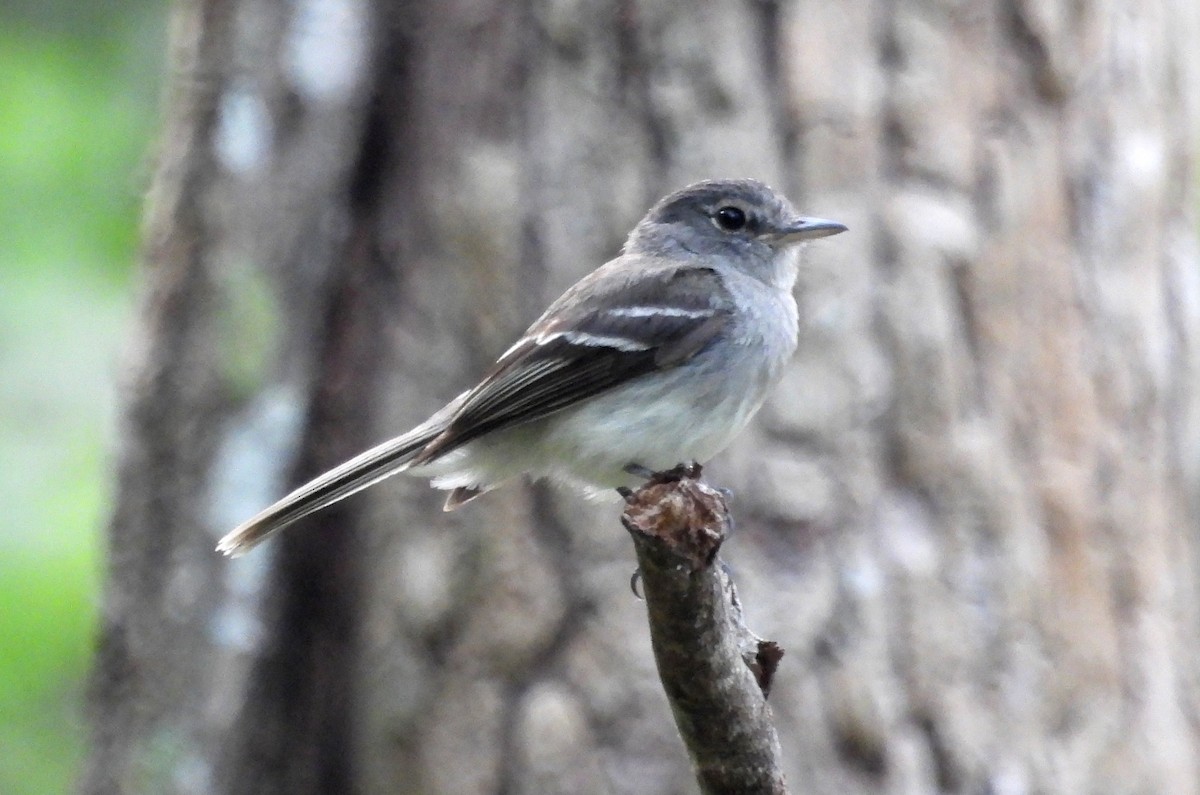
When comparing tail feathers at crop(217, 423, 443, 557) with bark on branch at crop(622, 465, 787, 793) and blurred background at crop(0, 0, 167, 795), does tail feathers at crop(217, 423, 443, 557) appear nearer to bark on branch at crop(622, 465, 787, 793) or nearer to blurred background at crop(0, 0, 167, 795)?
bark on branch at crop(622, 465, 787, 793)

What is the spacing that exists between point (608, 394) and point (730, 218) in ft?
3.02

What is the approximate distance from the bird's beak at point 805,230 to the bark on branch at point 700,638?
1.84 m

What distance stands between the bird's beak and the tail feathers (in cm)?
129

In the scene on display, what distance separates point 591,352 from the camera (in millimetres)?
4348

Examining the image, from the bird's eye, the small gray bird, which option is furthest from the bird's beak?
the bird's eye

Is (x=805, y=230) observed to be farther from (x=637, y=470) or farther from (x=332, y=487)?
(x=332, y=487)

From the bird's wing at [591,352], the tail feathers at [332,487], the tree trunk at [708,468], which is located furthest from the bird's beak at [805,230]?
the tail feathers at [332,487]

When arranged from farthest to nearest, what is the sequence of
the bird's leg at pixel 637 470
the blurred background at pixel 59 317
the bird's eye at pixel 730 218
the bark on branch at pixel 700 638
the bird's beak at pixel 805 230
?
the blurred background at pixel 59 317 < the bird's eye at pixel 730 218 < the bird's beak at pixel 805 230 < the bird's leg at pixel 637 470 < the bark on branch at pixel 700 638

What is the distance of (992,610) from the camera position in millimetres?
5168

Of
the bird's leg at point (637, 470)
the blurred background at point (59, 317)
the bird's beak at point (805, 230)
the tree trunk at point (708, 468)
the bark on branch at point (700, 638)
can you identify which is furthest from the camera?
the blurred background at point (59, 317)

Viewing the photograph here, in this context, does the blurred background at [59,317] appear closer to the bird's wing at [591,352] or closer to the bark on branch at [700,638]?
the bird's wing at [591,352]

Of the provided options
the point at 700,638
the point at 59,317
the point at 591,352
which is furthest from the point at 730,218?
the point at 59,317

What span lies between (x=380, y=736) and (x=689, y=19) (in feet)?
9.06

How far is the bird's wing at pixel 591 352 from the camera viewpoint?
14.0 feet
